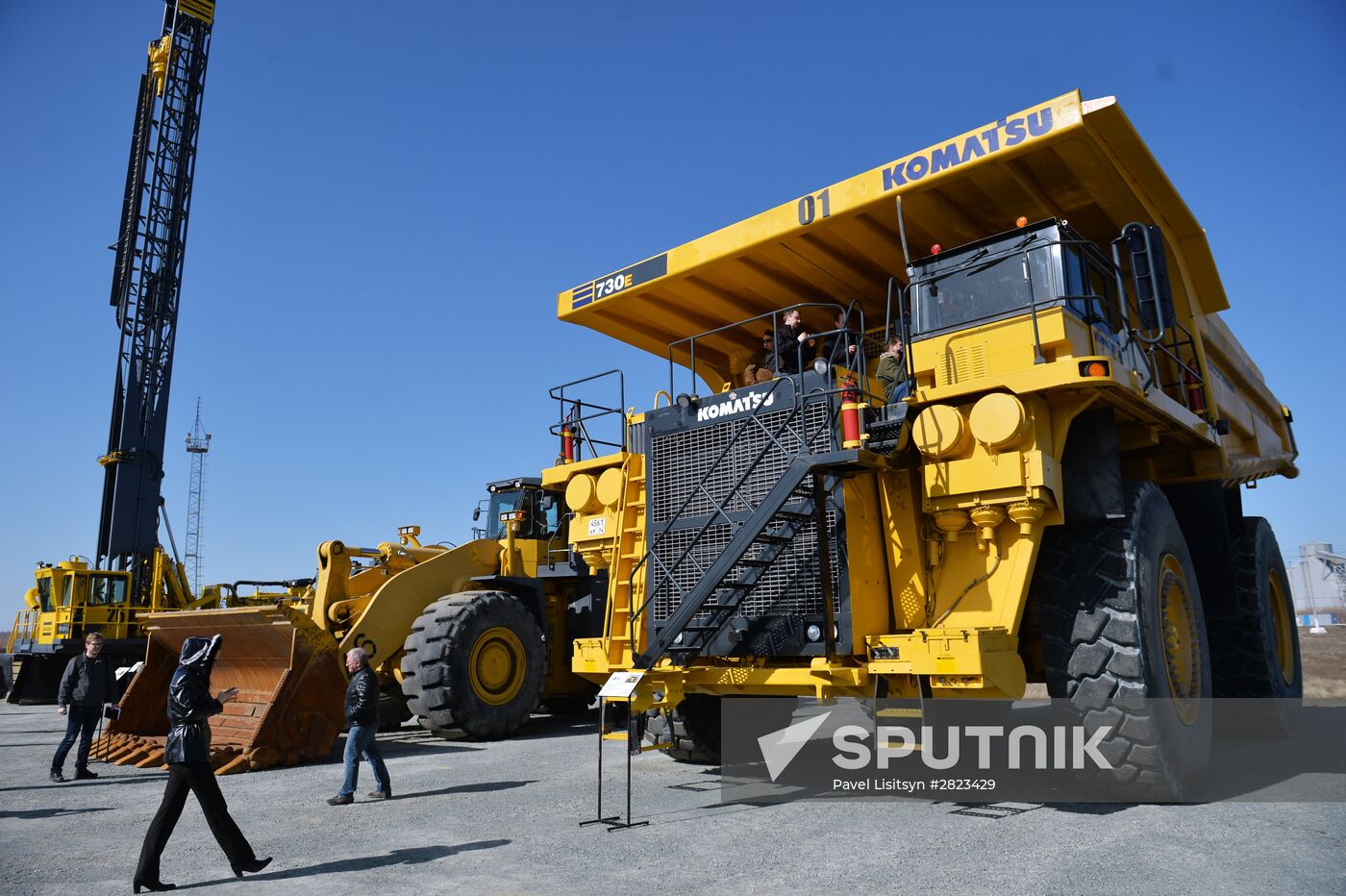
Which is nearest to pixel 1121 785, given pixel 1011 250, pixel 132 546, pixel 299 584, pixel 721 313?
pixel 1011 250

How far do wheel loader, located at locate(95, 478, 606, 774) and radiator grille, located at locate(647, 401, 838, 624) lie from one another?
2898 millimetres

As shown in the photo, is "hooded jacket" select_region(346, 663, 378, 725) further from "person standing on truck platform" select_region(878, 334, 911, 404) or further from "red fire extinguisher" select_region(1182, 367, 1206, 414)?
"red fire extinguisher" select_region(1182, 367, 1206, 414)

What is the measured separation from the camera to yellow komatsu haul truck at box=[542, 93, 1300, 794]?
6.22m

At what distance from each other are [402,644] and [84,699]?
10.8 feet

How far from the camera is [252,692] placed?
10.1m

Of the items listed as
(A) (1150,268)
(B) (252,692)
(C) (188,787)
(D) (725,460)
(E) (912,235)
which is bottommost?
(C) (188,787)

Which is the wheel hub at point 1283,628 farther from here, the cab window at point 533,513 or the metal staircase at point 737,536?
the cab window at point 533,513

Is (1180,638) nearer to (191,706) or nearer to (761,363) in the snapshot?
(761,363)

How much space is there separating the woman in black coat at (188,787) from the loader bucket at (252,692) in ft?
11.0

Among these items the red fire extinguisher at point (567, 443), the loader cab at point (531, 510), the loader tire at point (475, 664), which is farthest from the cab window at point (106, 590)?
the red fire extinguisher at point (567, 443)

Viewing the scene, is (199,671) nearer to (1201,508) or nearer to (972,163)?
(972,163)

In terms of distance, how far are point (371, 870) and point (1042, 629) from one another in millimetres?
4540

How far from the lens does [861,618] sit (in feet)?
21.5

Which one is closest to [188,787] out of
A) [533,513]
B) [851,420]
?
[851,420]
